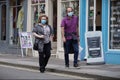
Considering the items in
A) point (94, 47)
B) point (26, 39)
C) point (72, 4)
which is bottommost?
point (94, 47)

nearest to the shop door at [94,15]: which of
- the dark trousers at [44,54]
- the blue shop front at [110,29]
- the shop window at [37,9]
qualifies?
the blue shop front at [110,29]

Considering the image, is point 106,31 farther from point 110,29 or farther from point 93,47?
point 93,47

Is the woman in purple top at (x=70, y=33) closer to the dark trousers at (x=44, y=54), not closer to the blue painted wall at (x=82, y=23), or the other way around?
the dark trousers at (x=44, y=54)

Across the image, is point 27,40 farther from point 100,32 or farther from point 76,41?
point 76,41

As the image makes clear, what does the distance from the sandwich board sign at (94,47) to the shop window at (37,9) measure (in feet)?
18.7

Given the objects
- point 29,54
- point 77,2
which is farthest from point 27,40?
point 77,2

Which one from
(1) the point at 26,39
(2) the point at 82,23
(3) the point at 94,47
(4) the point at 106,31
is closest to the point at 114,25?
(4) the point at 106,31

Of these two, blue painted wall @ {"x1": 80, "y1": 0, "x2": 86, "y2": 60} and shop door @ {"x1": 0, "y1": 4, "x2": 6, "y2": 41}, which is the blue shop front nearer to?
blue painted wall @ {"x1": 80, "y1": 0, "x2": 86, "y2": 60}

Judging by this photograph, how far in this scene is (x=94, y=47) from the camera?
16.9 m

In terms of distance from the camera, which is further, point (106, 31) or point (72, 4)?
point (72, 4)

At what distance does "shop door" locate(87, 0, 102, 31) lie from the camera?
1844cm

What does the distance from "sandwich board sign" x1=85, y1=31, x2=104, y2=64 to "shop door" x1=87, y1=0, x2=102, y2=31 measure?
1.55m

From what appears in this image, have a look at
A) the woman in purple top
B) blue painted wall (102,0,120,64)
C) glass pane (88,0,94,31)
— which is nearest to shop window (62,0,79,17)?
glass pane (88,0,94,31)

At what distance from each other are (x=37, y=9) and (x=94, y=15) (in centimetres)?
489
